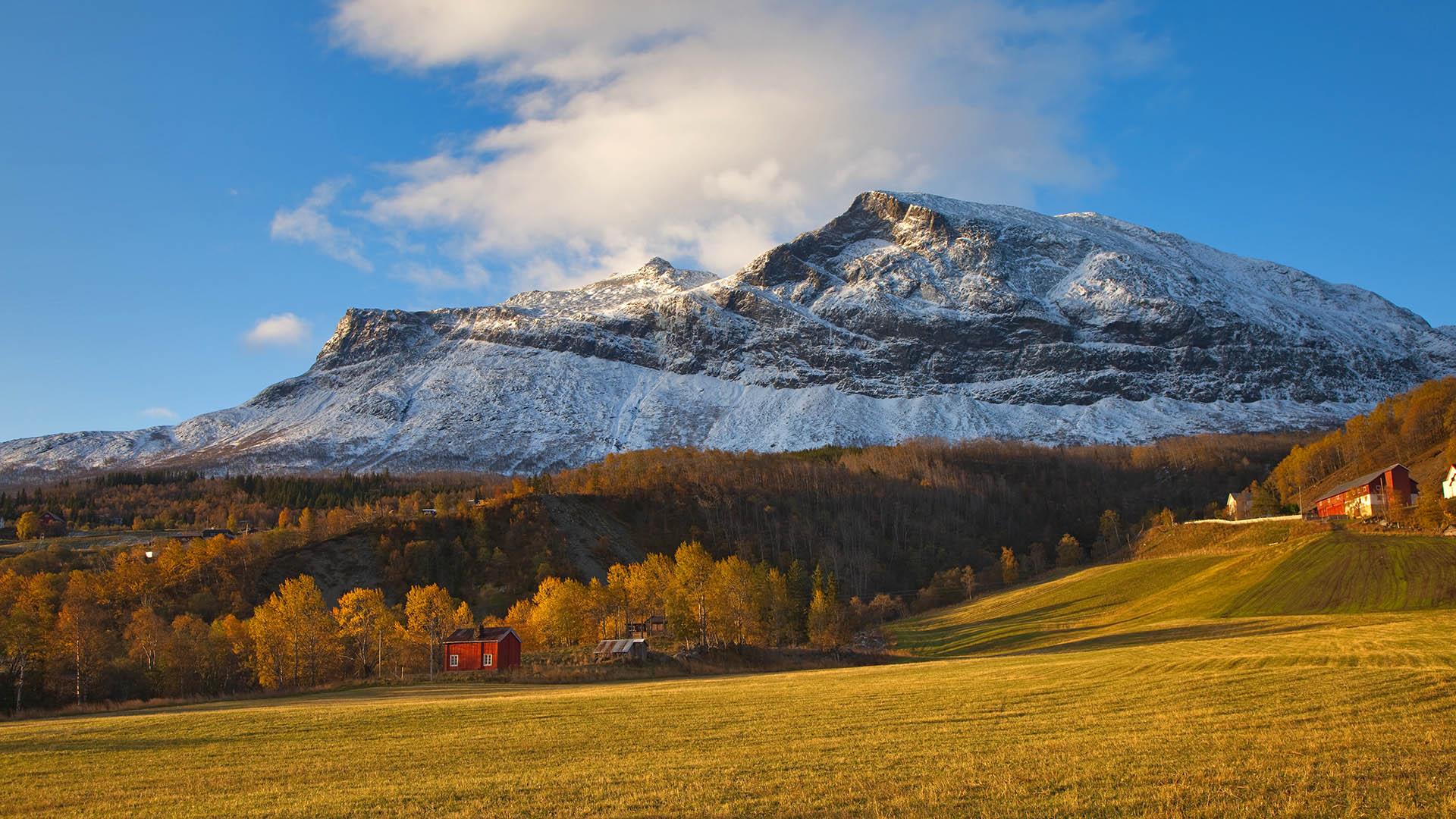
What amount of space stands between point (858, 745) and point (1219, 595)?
63864mm

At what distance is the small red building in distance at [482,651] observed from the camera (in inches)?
3054

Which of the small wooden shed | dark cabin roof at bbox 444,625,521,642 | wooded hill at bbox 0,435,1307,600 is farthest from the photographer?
wooded hill at bbox 0,435,1307,600

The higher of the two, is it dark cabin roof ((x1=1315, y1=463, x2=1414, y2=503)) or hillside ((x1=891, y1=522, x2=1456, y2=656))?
dark cabin roof ((x1=1315, y1=463, x2=1414, y2=503))

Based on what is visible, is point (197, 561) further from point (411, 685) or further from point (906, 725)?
point (906, 725)

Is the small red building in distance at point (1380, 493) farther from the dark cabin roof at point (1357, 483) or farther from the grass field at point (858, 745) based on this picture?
the grass field at point (858, 745)

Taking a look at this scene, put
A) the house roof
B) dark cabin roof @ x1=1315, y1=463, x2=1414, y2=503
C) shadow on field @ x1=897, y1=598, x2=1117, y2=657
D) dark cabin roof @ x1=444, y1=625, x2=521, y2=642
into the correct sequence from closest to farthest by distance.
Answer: the house roof < shadow on field @ x1=897, y1=598, x2=1117, y2=657 < dark cabin roof @ x1=444, y1=625, x2=521, y2=642 < dark cabin roof @ x1=1315, y1=463, x2=1414, y2=503

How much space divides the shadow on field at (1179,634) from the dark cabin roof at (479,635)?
4116 cm

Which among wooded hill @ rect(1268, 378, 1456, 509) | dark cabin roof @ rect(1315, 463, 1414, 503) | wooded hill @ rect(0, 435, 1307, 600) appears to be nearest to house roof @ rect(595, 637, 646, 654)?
wooded hill @ rect(0, 435, 1307, 600)

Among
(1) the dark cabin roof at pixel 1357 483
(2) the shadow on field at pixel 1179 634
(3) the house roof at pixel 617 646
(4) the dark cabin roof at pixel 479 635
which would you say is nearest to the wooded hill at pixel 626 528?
(4) the dark cabin roof at pixel 479 635

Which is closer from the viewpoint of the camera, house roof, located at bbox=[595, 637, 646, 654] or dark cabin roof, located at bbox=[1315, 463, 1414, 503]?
house roof, located at bbox=[595, 637, 646, 654]

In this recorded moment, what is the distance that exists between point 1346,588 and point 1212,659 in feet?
134

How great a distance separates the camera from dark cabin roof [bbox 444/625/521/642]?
7812cm

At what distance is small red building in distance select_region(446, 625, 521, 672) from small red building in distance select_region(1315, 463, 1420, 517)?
288ft

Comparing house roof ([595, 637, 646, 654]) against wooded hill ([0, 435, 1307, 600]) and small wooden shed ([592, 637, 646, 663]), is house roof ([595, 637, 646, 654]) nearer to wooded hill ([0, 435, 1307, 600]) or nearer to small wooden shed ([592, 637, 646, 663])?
small wooden shed ([592, 637, 646, 663])
